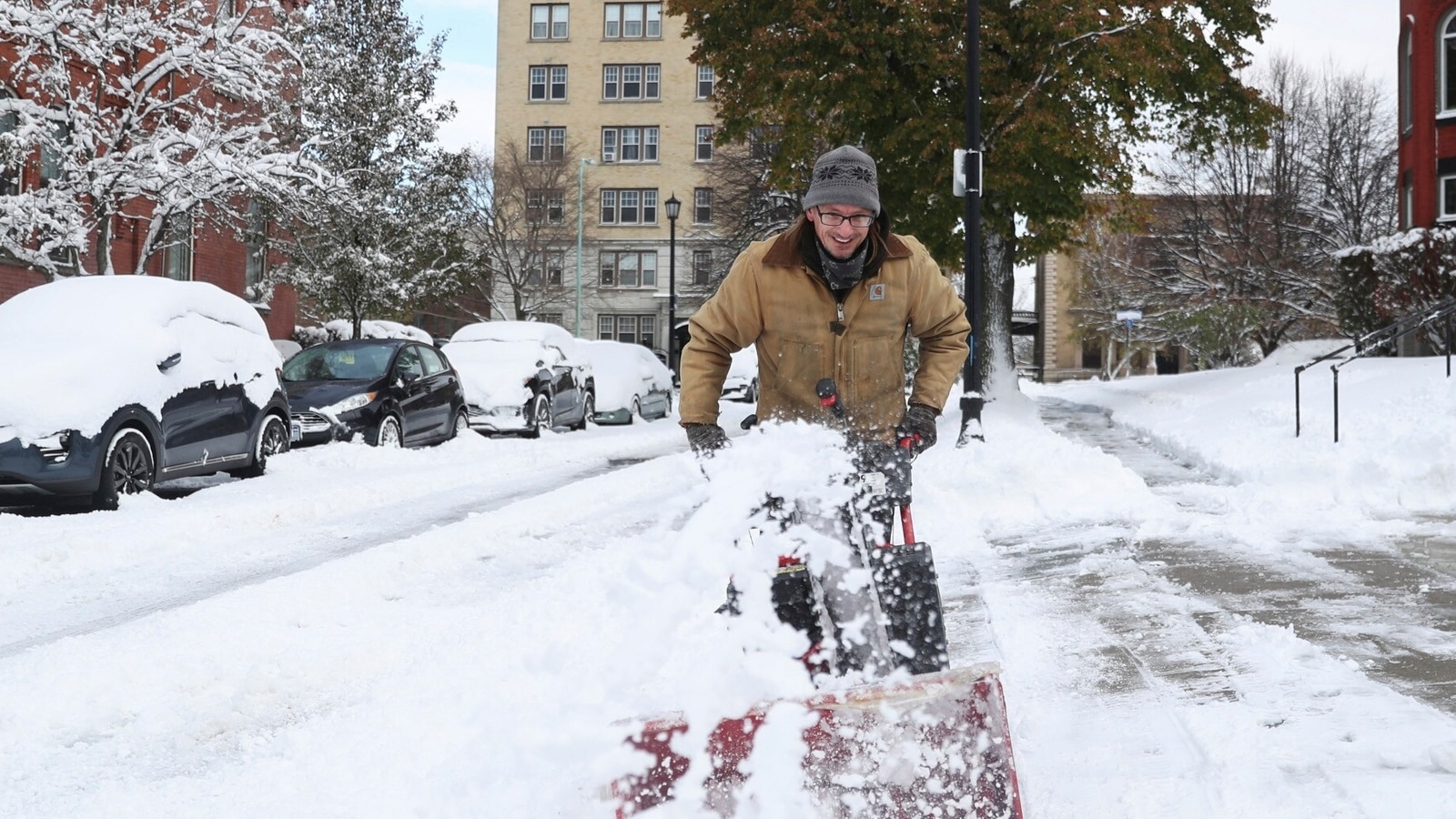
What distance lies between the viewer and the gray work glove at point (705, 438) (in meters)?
4.11

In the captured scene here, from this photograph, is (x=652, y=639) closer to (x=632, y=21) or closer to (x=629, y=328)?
(x=629, y=328)

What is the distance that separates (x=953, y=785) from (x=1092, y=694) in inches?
76.3

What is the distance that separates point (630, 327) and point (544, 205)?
486 inches

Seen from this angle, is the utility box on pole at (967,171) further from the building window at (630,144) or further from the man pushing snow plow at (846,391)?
the building window at (630,144)

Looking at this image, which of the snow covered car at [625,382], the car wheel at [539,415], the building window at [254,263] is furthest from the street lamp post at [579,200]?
the car wheel at [539,415]

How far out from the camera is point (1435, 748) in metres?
3.77

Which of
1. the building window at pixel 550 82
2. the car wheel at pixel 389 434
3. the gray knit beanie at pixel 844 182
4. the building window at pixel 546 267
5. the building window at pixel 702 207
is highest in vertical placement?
the building window at pixel 550 82

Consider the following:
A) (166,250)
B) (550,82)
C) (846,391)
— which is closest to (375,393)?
(846,391)

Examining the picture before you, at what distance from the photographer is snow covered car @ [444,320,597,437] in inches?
763

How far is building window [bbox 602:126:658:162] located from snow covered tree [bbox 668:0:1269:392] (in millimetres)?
40609

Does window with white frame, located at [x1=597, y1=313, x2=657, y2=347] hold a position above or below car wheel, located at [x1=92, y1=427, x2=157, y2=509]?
above

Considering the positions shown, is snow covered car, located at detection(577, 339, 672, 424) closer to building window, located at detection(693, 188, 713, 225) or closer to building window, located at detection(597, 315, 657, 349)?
building window, located at detection(597, 315, 657, 349)

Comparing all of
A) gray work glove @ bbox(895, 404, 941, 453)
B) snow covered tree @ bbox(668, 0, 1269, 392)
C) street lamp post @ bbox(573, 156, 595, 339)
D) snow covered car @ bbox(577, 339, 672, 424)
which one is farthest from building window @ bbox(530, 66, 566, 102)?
gray work glove @ bbox(895, 404, 941, 453)

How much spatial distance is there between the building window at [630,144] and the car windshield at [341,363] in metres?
48.8
